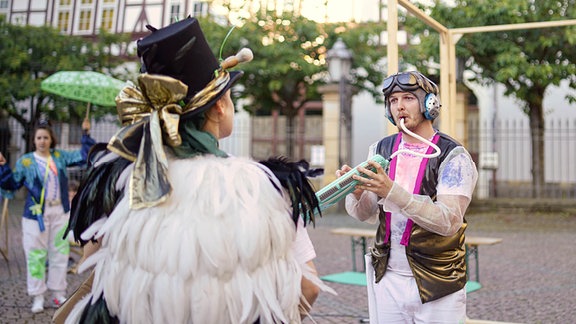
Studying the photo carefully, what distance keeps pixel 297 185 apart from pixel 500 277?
6.36 metres

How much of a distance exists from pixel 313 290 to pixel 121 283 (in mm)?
578

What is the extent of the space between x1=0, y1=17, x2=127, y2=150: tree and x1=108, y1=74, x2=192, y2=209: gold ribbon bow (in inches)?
572

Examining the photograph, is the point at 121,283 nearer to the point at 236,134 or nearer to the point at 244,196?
the point at 244,196

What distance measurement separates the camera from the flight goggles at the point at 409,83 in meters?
2.73

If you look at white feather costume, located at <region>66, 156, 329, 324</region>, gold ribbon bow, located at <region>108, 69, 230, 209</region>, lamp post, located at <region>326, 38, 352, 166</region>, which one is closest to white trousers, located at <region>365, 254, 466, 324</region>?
white feather costume, located at <region>66, 156, 329, 324</region>

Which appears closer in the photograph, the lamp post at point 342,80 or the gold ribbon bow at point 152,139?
the gold ribbon bow at point 152,139

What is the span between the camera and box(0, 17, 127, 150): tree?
15805 mm

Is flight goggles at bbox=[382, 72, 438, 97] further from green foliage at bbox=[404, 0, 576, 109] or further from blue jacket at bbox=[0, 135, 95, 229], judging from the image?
green foliage at bbox=[404, 0, 576, 109]

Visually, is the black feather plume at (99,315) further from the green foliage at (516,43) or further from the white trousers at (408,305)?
the green foliage at (516,43)

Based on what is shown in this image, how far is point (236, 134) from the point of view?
18.1 m

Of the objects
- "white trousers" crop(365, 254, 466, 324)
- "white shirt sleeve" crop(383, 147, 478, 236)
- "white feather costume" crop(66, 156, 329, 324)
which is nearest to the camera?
"white feather costume" crop(66, 156, 329, 324)

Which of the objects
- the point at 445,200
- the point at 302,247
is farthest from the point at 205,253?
the point at 445,200

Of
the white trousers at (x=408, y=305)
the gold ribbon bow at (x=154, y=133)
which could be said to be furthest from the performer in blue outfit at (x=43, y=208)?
the gold ribbon bow at (x=154, y=133)

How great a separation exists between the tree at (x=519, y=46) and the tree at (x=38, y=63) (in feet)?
25.6
